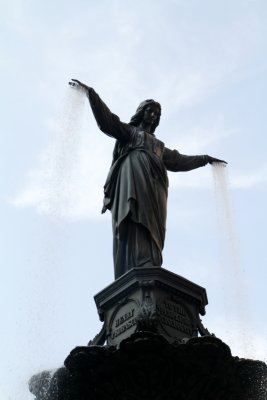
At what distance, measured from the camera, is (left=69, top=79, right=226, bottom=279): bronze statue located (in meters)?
13.0

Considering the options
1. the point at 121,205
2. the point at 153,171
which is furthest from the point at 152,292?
the point at 153,171

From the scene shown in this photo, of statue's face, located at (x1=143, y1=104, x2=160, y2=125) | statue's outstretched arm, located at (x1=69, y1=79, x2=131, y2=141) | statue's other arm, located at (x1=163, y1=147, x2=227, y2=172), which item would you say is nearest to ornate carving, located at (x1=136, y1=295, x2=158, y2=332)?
statue's outstretched arm, located at (x1=69, y1=79, x2=131, y2=141)

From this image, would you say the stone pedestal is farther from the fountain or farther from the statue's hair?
the statue's hair

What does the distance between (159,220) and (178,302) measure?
83.5 inches

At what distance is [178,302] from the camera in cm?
1181

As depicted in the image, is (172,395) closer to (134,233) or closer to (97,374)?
(97,374)

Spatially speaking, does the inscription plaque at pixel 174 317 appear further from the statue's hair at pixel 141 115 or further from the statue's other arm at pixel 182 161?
the statue's hair at pixel 141 115

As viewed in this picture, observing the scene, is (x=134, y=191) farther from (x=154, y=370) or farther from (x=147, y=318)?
(x=154, y=370)

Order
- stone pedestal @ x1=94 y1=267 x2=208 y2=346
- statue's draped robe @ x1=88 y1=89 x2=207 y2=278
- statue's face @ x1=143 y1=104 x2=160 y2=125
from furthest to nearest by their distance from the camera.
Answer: statue's face @ x1=143 y1=104 x2=160 y2=125 < statue's draped robe @ x1=88 y1=89 x2=207 y2=278 < stone pedestal @ x1=94 y1=267 x2=208 y2=346

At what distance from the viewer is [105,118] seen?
47.3 feet

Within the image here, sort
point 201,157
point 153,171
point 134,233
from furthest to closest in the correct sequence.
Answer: point 201,157 < point 153,171 < point 134,233

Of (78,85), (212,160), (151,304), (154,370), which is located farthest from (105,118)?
(154,370)

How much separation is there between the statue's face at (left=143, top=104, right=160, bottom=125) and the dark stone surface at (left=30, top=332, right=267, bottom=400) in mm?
6463

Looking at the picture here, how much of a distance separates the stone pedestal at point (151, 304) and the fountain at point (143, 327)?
2cm
